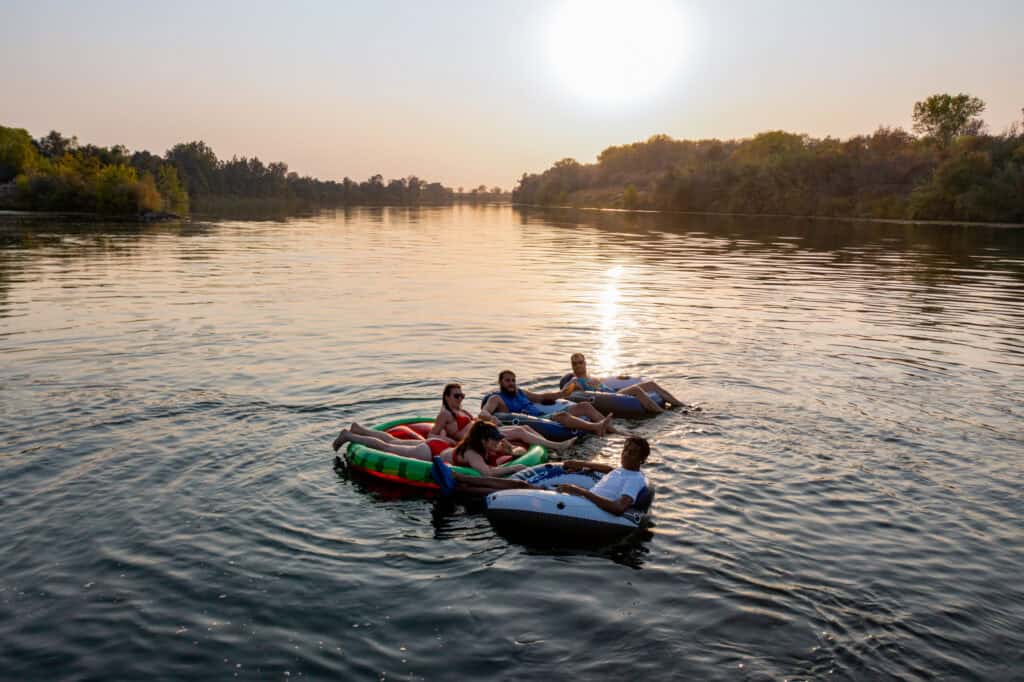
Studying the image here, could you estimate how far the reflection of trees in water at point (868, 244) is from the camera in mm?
44531

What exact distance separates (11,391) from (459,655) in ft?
40.2

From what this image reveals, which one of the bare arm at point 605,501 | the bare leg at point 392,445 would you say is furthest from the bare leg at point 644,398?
the bare arm at point 605,501

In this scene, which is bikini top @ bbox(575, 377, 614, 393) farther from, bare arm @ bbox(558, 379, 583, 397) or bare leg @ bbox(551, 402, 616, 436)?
bare leg @ bbox(551, 402, 616, 436)

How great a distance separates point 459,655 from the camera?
23.2 feet

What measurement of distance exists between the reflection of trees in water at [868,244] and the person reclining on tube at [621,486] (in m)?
31.7

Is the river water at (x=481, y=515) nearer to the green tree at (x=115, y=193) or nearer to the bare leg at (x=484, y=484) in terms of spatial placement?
the bare leg at (x=484, y=484)

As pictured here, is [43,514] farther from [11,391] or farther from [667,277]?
[667,277]

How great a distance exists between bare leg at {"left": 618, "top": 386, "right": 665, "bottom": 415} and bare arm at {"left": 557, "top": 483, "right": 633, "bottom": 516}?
→ 4.95m

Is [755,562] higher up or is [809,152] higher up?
[809,152]

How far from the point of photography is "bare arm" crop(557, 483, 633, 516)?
958 cm

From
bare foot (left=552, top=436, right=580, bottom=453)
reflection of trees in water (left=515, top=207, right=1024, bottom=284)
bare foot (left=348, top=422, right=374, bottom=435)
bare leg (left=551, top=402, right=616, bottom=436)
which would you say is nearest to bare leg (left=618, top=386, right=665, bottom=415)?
bare leg (left=551, top=402, right=616, bottom=436)

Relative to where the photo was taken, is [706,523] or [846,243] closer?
[706,523]

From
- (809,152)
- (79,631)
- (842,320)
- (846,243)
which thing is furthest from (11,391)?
(809,152)

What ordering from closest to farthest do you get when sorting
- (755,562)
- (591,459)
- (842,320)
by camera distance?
(755,562)
(591,459)
(842,320)
